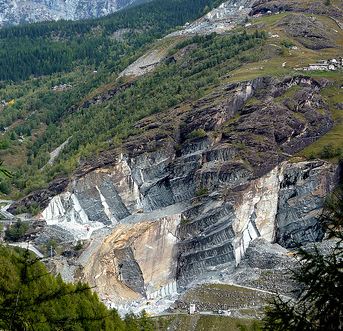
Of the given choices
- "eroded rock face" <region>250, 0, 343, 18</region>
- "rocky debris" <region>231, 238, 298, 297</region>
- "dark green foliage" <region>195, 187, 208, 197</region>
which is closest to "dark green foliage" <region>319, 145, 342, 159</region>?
"rocky debris" <region>231, 238, 298, 297</region>

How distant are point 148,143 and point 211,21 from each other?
87.7 metres

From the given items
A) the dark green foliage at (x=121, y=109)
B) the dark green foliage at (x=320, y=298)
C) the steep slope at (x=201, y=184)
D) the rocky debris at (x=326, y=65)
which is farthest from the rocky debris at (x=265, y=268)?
the dark green foliage at (x=320, y=298)

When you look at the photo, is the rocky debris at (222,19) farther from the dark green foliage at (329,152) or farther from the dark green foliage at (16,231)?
the dark green foliage at (16,231)

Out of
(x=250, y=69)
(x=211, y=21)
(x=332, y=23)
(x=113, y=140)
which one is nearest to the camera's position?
(x=113, y=140)

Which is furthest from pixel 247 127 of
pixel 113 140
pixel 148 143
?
pixel 113 140

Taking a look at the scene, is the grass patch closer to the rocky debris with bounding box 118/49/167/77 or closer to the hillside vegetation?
the hillside vegetation

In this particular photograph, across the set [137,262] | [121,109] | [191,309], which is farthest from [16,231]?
[121,109]

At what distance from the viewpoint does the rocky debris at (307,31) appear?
378ft

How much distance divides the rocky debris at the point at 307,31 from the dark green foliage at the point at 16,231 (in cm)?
6537

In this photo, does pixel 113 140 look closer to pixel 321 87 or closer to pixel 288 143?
pixel 288 143

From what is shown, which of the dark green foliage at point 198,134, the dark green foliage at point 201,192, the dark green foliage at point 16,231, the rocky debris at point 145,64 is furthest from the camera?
the rocky debris at point 145,64

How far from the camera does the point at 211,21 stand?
161m

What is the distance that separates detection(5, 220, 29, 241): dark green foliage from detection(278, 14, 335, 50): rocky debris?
65.4m

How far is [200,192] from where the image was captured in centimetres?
7350
